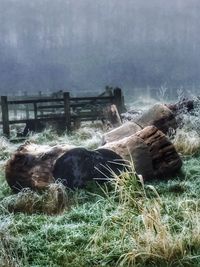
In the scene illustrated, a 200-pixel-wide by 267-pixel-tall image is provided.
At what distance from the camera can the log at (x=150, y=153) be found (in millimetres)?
7172

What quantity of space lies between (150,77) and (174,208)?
65.4 m

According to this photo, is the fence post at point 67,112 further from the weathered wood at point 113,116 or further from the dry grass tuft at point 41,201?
the dry grass tuft at point 41,201

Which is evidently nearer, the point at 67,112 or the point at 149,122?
the point at 149,122

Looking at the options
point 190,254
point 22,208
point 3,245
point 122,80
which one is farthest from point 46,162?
point 122,80

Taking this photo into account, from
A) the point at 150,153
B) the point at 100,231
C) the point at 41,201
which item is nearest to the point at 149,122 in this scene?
the point at 150,153

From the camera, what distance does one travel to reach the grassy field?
3.95 m

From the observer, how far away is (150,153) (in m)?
7.32

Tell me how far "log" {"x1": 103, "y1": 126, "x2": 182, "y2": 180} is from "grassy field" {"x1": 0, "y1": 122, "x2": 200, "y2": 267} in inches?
45.8

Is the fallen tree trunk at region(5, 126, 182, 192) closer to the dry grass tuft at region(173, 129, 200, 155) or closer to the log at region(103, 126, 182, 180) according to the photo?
the log at region(103, 126, 182, 180)

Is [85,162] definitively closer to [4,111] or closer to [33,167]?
[33,167]

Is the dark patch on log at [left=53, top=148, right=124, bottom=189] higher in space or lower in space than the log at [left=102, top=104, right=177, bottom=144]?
lower

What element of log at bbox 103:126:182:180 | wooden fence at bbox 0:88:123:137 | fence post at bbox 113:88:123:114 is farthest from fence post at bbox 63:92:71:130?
log at bbox 103:126:182:180

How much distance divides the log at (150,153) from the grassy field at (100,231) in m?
A: 1.16

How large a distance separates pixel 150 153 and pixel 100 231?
122 inches
